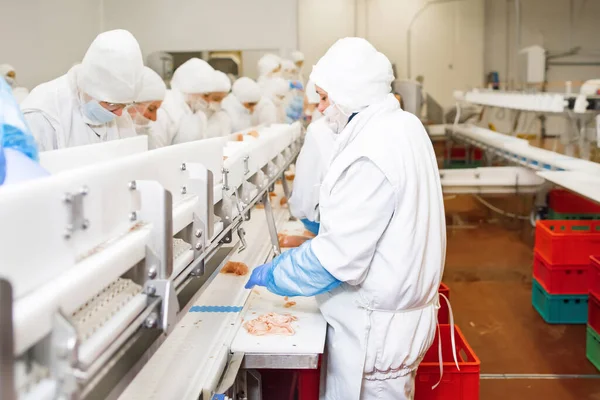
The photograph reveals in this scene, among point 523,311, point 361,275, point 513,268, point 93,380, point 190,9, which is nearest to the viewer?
point 93,380

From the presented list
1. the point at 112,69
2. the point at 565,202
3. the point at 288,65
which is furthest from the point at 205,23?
the point at 112,69

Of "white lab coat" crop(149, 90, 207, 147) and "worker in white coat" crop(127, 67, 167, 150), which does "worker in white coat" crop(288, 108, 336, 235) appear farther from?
"white lab coat" crop(149, 90, 207, 147)

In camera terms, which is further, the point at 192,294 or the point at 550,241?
the point at 550,241

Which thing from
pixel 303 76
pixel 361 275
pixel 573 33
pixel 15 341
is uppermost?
pixel 573 33

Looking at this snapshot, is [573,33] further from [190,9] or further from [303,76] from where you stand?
[190,9]

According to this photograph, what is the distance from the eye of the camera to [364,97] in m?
2.17

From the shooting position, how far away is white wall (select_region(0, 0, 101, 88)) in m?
6.23

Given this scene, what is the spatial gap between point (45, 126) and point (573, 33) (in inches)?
441

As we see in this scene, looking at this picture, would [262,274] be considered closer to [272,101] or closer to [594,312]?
[594,312]

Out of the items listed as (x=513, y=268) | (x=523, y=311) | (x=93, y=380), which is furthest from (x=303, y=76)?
(x=93, y=380)

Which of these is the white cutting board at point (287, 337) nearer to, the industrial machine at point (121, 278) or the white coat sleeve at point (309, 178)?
the industrial machine at point (121, 278)

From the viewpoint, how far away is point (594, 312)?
385 centimetres

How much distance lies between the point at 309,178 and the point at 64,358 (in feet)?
8.81

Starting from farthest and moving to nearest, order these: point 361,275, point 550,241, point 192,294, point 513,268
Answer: point 513,268
point 550,241
point 361,275
point 192,294
